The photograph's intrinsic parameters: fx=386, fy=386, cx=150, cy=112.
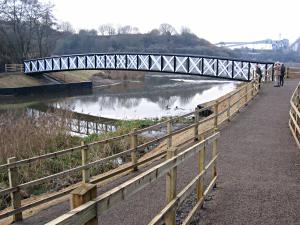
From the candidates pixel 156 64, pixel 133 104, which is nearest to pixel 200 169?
pixel 133 104

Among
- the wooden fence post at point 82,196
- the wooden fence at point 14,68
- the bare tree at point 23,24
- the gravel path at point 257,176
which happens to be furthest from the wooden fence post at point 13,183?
the bare tree at point 23,24

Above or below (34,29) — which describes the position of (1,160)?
below

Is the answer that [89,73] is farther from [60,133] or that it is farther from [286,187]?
[286,187]

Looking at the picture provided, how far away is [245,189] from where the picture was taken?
7.34 metres

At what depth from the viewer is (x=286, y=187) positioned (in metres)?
7.49

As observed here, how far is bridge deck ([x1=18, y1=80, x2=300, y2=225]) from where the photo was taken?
6055 millimetres

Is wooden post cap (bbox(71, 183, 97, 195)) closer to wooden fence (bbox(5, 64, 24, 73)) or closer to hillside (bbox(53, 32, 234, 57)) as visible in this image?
wooden fence (bbox(5, 64, 24, 73))

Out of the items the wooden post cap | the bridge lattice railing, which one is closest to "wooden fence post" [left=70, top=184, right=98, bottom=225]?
the wooden post cap

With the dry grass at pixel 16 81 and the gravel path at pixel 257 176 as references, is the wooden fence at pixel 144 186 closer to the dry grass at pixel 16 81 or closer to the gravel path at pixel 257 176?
the gravel path at pixel 257 176

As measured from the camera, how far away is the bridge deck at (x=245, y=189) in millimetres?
6055

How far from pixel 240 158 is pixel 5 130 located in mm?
8632

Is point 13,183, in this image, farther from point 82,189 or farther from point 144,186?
point 82,189

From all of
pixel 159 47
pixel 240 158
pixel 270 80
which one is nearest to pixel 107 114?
pixel 270 80

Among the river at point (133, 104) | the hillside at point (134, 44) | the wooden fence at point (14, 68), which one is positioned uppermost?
the hillside at point (134, 44)
